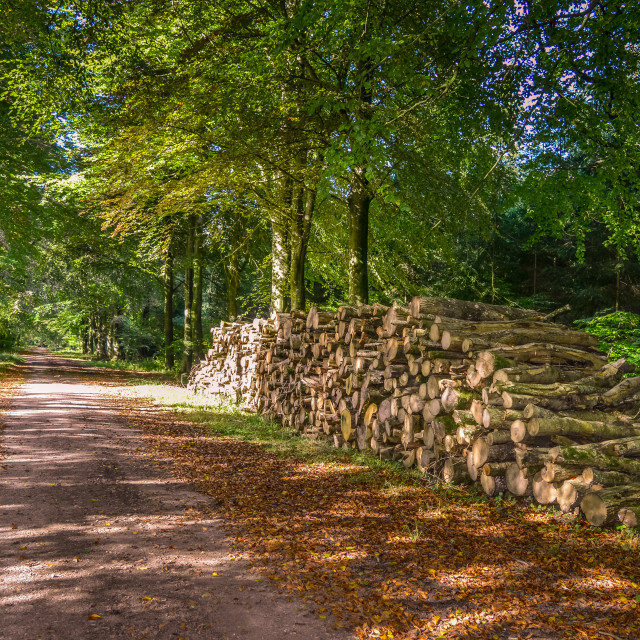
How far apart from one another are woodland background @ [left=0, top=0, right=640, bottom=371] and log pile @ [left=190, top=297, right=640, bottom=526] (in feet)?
6.42

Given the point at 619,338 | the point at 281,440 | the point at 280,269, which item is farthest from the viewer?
the point at 280,269

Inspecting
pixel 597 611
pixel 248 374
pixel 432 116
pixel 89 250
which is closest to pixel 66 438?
pixel 248 374

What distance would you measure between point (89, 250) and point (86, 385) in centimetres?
708

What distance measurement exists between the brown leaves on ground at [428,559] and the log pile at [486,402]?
0.39 m

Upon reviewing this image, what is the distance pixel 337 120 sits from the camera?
10672mm

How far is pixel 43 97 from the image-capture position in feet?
33.6

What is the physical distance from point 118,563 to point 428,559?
8.07 feet

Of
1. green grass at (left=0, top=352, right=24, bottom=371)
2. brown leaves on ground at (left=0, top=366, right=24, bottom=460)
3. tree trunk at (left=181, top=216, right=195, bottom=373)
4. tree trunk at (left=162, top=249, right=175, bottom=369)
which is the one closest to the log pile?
brown leaves on ground at (left=0, top=366, right=24, bottom=460)

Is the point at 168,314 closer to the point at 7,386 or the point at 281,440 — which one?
the point at 7,386

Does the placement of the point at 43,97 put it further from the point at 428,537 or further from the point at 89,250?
the point at 89,250

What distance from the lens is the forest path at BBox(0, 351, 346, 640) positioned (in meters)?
3.16

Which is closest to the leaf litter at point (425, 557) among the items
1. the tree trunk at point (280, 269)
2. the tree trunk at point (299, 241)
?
the tree trunk at point (299, 241)

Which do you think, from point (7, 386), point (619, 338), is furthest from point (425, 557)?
point (7, 386)

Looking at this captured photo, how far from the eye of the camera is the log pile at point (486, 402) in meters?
5.13
